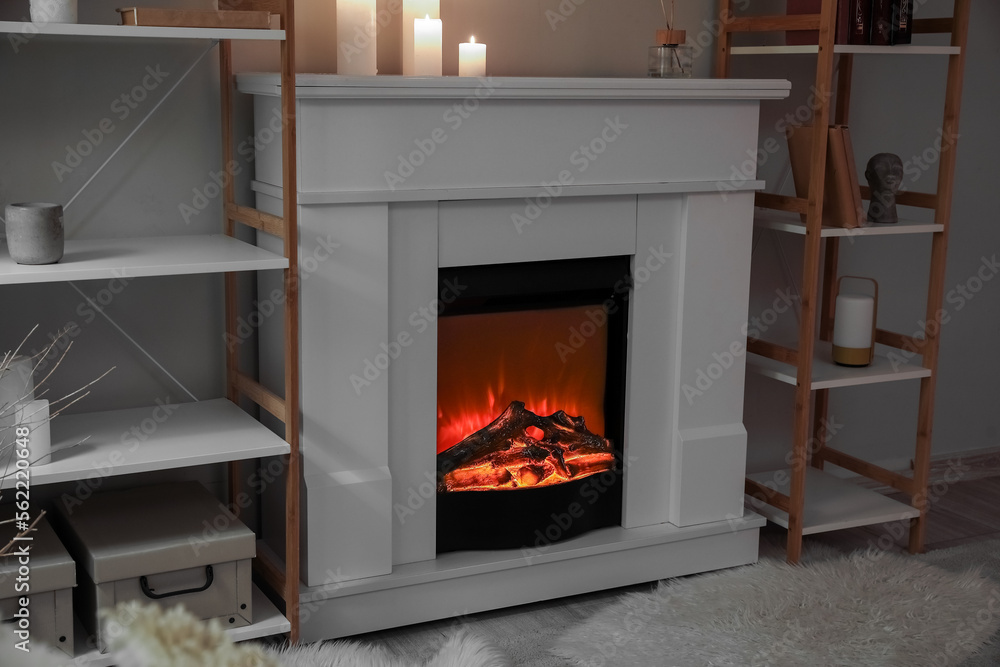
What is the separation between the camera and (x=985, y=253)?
11.1 feet

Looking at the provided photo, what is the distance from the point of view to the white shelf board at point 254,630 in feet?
6.50

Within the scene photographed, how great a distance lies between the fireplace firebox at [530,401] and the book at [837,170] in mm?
535

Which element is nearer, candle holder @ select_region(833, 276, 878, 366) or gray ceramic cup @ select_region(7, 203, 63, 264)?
gray ceramic cup @ select_region(7, 203, 63, 264)

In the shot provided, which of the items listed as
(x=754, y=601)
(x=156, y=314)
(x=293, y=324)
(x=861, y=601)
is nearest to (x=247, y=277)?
(x=156, y=314)

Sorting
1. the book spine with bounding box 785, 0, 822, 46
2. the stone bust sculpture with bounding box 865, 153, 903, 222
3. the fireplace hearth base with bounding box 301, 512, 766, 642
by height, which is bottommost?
the fireplace hearth base with bounding box 301, 512, 766, 642

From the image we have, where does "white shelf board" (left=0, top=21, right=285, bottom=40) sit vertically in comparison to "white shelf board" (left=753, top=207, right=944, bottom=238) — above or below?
above

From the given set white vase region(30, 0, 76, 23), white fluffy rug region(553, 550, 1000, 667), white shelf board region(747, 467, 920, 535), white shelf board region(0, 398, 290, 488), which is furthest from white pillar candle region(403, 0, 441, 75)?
white shelf board region(747, 467, 920, 535)

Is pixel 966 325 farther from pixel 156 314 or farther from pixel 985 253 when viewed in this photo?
pixel 156 314

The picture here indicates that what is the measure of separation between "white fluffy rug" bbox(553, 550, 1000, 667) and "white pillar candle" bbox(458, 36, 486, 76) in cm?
127

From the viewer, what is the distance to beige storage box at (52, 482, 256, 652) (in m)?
2.00

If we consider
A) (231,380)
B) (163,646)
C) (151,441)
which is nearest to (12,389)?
(151,441)

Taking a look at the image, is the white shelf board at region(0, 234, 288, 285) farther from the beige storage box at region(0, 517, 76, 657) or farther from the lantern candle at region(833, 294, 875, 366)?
the lantern candle at region(833, 294, 875, 366)

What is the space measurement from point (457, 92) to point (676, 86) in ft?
1.75

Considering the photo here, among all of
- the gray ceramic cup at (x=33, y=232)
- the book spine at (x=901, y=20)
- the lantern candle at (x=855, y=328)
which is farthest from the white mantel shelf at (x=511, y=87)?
the lantern candle at (x=855, y=328)
